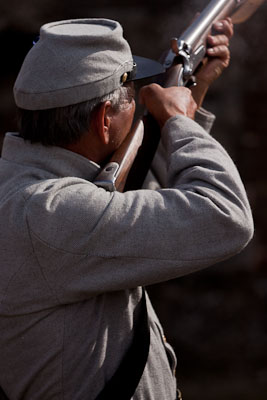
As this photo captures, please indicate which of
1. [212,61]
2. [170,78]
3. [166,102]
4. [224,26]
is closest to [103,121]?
[166,102]

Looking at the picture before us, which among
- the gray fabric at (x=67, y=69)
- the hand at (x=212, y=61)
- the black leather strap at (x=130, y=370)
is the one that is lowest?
the black leather strap at (x=130, y=370)

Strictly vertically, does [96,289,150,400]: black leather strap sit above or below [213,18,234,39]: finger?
below

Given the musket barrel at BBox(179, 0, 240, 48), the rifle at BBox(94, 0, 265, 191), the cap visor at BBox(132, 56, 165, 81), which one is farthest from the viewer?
the musket barrel at BBox(179, 0, 240, 48)

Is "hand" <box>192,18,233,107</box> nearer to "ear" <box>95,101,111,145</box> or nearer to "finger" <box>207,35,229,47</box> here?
"finger" <box>207,35,229,47</box>

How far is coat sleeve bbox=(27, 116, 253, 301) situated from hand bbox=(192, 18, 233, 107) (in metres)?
0.96

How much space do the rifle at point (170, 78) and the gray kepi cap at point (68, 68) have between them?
22 centimetres

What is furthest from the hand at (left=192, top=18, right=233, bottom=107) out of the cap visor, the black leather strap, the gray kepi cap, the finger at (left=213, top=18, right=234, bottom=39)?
the black leather strap

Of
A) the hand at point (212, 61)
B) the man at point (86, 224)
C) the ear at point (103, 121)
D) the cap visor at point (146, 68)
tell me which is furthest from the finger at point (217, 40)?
the ear at point (103, 121)

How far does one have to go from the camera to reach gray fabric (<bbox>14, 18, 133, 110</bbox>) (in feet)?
5.50

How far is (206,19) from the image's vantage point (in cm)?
261

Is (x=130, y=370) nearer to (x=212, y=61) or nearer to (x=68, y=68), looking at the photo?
(x=68, y=68)

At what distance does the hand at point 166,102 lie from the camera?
1930mm

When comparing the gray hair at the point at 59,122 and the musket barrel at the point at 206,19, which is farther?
the musket barrel at the point at 206,19

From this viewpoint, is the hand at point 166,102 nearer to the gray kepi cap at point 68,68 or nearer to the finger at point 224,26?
the gray kepi cap at point 68,68
